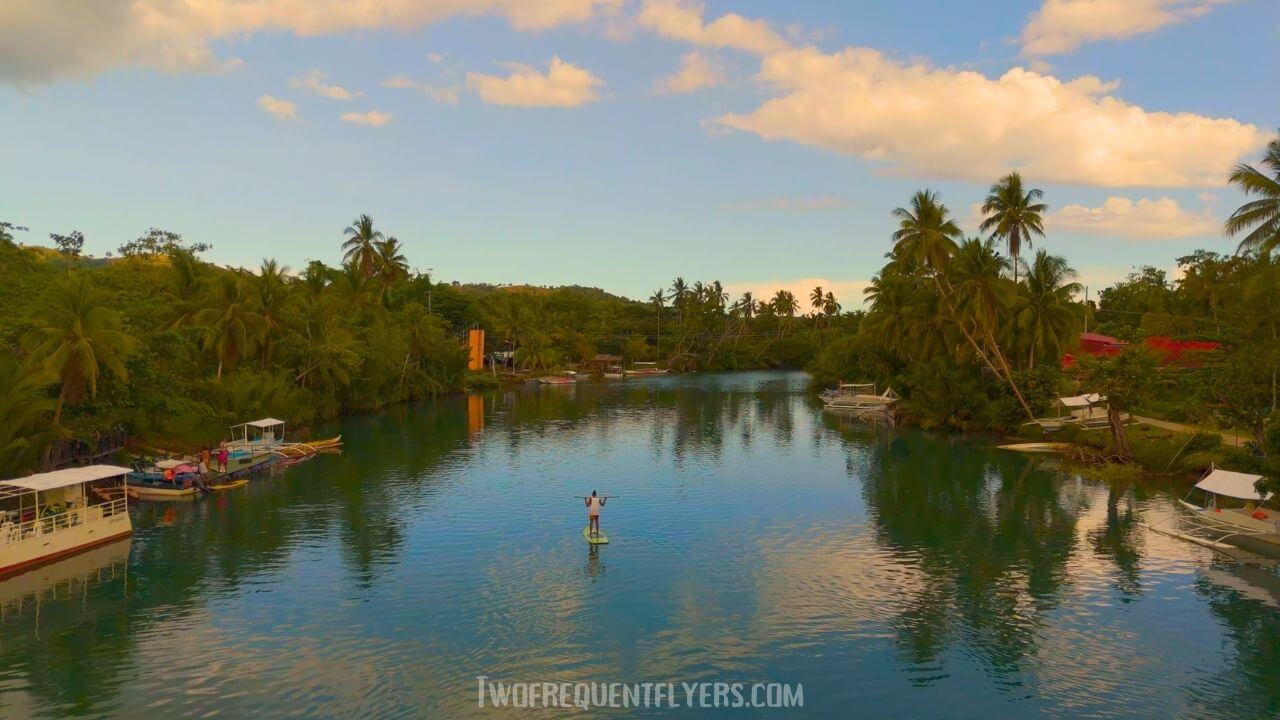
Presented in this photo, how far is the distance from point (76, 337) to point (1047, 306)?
70229 mm

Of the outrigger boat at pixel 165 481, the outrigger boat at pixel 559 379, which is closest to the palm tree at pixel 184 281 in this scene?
the outrigger boat at pixel 165 481

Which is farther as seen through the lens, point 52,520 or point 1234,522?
point 1234,522

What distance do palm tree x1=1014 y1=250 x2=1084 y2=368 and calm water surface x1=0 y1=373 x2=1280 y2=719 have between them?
74.6 feet

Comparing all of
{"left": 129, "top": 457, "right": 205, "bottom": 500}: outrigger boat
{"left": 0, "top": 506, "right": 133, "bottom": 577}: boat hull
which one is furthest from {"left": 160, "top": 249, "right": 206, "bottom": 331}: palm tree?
{"left": 0, "top": 506, "right": 133, "bottom": 577}: boat hull

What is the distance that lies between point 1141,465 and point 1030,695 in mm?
38182

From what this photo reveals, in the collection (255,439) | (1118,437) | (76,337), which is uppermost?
(76,337)

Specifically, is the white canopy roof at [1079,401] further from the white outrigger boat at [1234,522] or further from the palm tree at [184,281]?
the palm tree at [184,281]

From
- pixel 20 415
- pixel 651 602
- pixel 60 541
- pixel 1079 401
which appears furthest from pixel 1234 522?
pixel 20 415

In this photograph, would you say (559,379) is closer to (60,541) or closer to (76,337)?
(76,337)

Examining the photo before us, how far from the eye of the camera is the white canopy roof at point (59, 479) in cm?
3161

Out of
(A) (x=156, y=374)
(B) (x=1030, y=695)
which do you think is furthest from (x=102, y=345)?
(B) (x=1030, y=695)

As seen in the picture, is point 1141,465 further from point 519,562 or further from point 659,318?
point 659,318

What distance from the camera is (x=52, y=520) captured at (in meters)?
33.3

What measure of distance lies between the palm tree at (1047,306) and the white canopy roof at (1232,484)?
3497 centimetres
